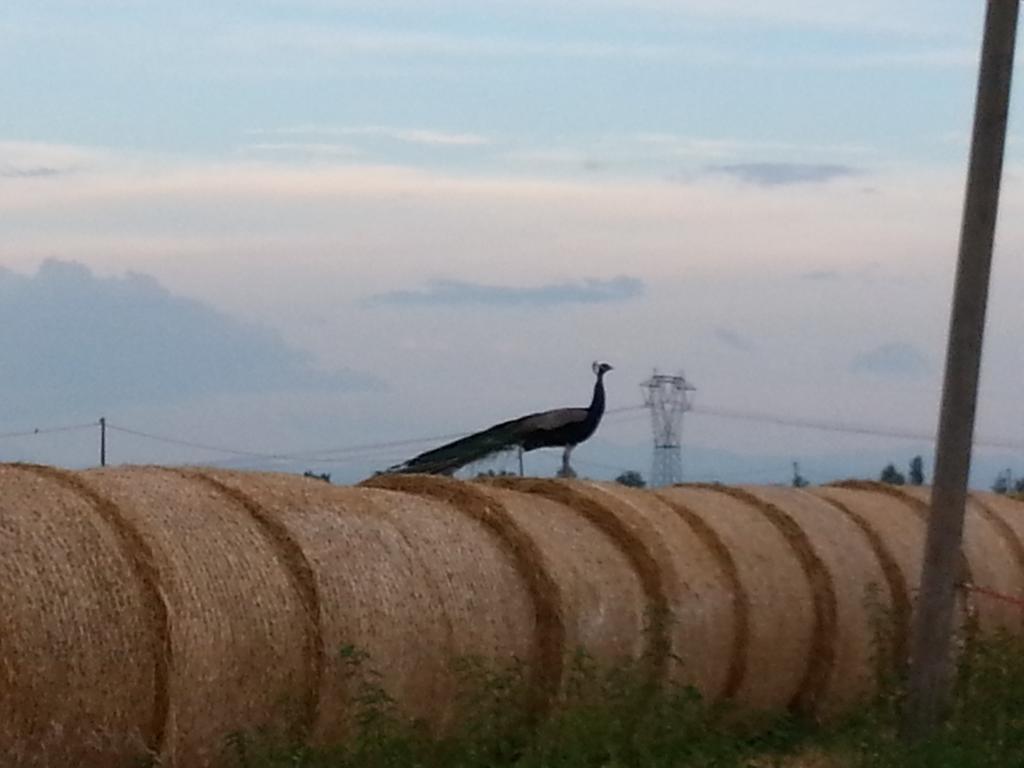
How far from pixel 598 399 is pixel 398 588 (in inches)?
298

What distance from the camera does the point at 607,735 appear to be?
10266 millimetres

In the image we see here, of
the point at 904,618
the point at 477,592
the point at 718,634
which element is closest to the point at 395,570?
the point at 477,592

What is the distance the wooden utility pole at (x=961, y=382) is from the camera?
12148 mm

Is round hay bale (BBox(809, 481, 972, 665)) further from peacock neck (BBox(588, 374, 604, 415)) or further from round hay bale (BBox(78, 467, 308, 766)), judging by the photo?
round hay bale (BBox(78, 467, 308, 766))

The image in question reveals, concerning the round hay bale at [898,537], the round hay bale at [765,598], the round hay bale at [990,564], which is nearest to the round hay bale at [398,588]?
the round hay bale at [765,598]

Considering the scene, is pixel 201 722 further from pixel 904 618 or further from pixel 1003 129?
pixel 904 618

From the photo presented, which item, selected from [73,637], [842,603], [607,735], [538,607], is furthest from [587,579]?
[73,637]

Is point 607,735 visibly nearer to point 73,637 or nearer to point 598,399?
point 73,637

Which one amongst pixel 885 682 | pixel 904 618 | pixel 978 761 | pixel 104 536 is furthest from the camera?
pixel 904 618

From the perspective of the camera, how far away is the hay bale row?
8703mm

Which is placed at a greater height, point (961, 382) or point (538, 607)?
point (961, 382)

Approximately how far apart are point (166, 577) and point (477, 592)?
7.12 ft

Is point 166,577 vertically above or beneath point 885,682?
above

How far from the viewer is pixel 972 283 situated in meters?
12.2
